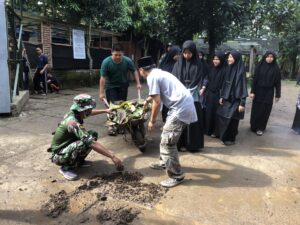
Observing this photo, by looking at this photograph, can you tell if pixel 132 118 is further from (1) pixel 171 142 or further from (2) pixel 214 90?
(2) pixel 214 90

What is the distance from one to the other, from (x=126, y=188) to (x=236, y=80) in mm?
2981

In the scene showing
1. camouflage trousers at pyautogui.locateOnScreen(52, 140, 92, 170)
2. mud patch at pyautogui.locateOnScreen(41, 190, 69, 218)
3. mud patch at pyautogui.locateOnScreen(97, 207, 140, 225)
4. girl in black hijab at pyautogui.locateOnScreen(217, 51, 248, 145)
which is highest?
girl in black hijab at pyautogui.locateOnScreen(217, 51, 248, 145)

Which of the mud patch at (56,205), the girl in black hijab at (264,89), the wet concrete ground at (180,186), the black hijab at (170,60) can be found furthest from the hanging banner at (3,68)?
the girl in black hijab at (264,89)

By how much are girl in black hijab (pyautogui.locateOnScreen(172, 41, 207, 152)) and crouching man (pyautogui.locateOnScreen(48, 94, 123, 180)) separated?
1.53 m

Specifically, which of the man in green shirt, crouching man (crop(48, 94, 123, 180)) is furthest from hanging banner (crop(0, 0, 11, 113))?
crouching man (crop(48, 94, 123, 180))

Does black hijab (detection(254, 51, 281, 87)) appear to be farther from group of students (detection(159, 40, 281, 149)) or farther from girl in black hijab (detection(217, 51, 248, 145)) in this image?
girl in black hijab (detection(217, 51, 248, 145))

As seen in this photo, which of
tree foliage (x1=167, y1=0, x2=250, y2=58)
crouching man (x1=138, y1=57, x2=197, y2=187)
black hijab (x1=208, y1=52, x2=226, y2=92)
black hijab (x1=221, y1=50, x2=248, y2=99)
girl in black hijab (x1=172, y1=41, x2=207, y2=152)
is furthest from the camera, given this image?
tree foliage (x1=167, y1=0, x2=250, y2=58)

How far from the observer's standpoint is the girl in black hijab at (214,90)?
20.4ft

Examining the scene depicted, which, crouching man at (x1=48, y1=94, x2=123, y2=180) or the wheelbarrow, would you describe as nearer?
crouching man at (x1=48, y1=94, x2=123, y2=180)

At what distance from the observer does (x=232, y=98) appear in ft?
19.6

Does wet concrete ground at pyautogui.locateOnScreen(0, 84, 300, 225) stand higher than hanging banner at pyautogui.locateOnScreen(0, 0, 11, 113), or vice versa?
hanging banner at pyautogui.locateOnScreen(0, 0, 11, 113)

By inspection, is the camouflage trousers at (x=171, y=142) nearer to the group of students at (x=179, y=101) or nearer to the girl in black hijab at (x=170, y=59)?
the group of students at (x=179, y=101)

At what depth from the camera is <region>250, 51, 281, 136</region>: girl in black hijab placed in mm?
6688

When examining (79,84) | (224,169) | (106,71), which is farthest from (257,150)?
(79,84)
